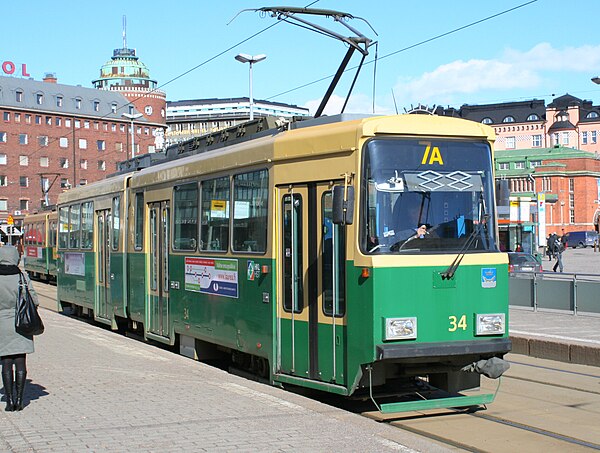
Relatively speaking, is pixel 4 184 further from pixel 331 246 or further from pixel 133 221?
pixel 331 246

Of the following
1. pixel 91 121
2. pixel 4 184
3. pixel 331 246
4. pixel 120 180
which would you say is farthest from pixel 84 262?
pixel 91 121

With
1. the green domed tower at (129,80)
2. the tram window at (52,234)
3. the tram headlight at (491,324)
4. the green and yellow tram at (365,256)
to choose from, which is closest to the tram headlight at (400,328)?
the green and yellow tram at (365,256)

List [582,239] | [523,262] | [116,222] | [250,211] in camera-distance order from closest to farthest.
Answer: [250,211] < [116,222] < [523,262] < [582,239]

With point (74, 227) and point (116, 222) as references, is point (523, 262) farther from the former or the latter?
point (116, 222)

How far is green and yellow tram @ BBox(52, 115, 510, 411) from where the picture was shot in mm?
8773

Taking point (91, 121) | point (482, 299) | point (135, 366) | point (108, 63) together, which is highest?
point (108, 63)

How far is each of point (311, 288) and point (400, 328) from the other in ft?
4.05

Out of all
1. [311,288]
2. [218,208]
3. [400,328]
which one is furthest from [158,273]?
[400,328]

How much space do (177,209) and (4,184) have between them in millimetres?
94436

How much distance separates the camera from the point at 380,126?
8938 mm

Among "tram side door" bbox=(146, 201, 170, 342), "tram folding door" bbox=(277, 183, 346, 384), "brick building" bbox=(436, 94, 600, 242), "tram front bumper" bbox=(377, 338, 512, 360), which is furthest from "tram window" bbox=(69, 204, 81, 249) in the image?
"brick building" bbox=(436, 94, 600, 242)

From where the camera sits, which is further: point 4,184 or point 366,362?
point 4,184

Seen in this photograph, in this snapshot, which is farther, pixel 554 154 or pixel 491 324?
pixel 554 154

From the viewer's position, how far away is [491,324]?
361 inches
